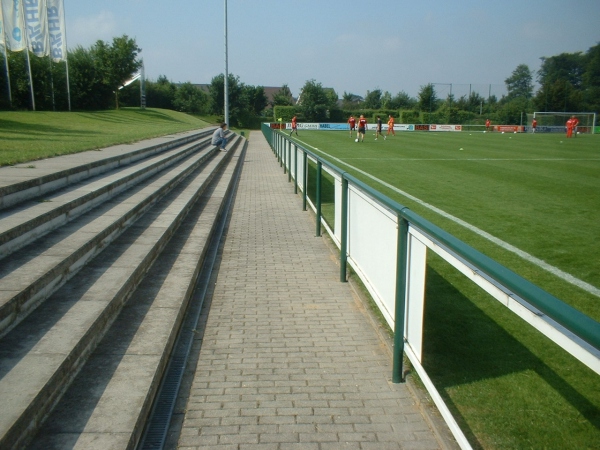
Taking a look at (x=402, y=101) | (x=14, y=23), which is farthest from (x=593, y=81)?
(x=14, y=23)

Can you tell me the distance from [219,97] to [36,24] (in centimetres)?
3965

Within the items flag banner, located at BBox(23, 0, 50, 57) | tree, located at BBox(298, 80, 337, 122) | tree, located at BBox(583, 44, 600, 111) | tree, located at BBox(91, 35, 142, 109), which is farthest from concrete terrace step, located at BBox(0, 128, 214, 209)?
tree, located at BBox(583, 44, 600, 111)

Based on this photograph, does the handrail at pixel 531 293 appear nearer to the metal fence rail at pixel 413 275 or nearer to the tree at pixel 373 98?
the metal fence rail at pixel 413 275

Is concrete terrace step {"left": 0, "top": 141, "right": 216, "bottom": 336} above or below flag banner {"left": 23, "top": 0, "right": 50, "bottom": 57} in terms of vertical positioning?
below

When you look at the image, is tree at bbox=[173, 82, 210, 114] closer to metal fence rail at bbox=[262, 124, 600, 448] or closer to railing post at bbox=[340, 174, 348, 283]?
railing post at bbox=[340, 174, 348, 283]

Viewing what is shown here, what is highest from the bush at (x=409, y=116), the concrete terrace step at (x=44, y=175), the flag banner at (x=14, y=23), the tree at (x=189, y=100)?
the flag banner at (x=14, y=23)

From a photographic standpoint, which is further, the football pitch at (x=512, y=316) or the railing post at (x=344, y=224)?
the railing post at (x=344, y=224)

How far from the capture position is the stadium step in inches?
116

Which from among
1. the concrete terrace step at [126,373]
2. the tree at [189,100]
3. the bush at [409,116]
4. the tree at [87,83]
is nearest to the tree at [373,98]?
the bush at [409,116]

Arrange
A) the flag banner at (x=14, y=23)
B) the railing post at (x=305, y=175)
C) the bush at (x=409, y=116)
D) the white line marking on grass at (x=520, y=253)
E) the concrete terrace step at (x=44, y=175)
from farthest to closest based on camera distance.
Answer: the bush at (x=409, y=116) < the flag banner at (x=14, y=23) < the railing post at (x=305, y=175) < the white line marking on grass at (x=520, y=253) < the concrete terrace step at (x=44, y=175)

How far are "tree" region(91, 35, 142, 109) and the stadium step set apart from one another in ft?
170

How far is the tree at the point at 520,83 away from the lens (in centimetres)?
13688

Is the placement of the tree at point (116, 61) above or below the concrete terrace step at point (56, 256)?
above

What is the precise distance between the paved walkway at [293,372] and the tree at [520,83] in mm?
144473
